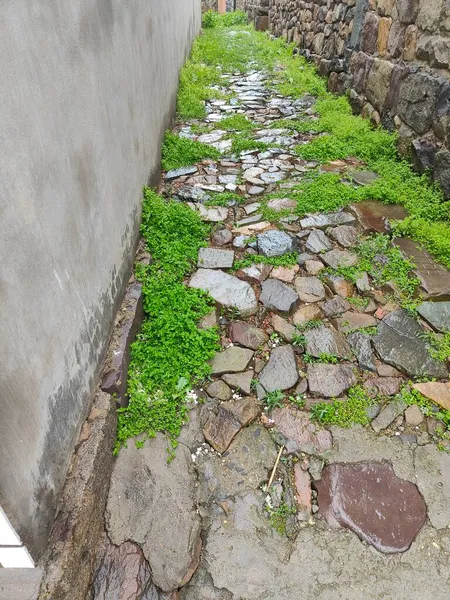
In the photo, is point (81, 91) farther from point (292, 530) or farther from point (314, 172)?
point (314, 172)

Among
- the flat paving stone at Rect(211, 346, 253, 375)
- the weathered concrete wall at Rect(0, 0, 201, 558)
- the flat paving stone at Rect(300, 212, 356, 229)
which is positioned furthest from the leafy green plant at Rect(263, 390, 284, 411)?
the flat paving stone at Rect(300, 212, 356, 229)

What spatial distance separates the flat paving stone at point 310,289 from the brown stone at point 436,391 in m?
0.90

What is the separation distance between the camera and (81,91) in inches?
70.9

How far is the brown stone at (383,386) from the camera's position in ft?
7.77

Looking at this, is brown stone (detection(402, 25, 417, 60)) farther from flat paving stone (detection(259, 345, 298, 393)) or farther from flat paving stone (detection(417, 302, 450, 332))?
flat paving stone (detection(259, 345, 298, 393))

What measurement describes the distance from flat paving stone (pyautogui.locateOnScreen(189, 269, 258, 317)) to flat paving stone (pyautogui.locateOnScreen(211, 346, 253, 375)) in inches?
12.8

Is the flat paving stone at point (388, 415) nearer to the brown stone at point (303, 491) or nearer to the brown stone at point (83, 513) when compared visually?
the brown stone at point (303, 491)

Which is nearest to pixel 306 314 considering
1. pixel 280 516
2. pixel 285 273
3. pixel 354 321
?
pixel 354 321

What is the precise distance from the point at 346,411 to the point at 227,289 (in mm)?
1181

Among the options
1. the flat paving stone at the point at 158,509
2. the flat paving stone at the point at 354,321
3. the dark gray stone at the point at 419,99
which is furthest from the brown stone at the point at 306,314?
the dark gray stone at the point at 419,99

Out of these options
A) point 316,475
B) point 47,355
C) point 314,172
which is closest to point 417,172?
point 314,172

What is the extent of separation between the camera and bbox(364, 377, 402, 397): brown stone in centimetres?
237

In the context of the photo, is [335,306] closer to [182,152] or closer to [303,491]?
[303,491]

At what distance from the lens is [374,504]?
1.93m
